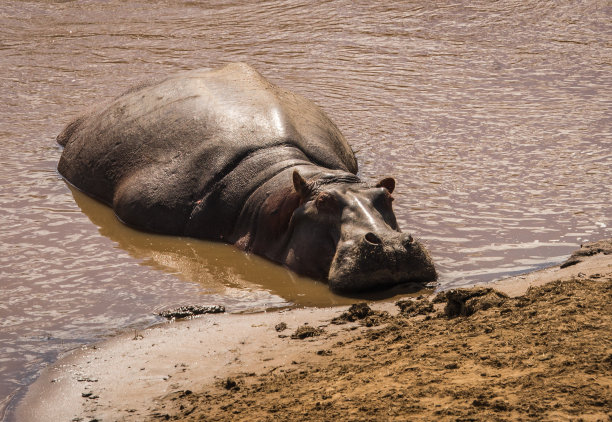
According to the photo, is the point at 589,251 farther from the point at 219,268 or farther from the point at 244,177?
the point at 244,177

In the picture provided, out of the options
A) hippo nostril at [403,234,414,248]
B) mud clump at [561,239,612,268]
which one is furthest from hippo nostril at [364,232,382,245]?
mud clump at [561,239,612,268]

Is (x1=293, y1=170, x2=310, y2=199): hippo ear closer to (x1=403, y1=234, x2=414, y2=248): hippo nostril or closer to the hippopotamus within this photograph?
the hippopotamus

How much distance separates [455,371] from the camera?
4316mm

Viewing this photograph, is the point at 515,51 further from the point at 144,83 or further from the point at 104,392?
the point at 104,392

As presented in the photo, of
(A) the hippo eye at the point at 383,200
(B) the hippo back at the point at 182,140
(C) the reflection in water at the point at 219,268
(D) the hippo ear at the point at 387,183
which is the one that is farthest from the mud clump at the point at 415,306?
(B) the hippo back at the point at 182,140

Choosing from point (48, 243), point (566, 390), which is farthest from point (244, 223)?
point (566, 390)

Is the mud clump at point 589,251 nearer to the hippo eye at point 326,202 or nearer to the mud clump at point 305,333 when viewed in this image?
the hippo eye at point 326,202

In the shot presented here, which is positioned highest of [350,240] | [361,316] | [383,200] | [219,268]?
[383,200]

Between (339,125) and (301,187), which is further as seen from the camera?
(339,125)

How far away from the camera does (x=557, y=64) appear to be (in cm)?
1307

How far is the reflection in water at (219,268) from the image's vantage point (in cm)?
651

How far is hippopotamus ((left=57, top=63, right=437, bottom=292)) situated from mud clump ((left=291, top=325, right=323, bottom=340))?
3.16ft

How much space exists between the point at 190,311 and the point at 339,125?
16.3 feet

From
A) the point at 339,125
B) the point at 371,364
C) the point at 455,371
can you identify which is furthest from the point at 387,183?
Result: the point at 339,125
